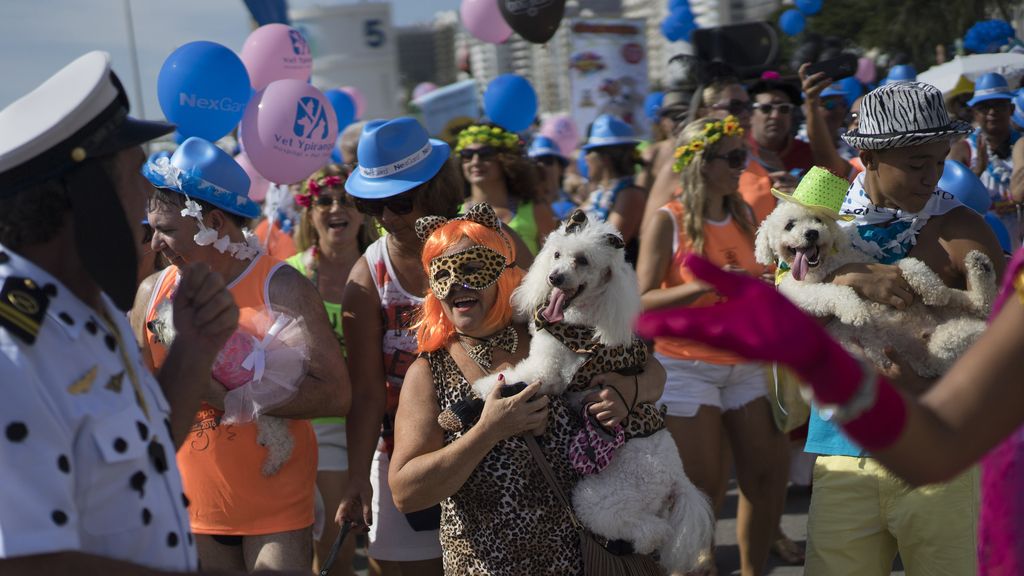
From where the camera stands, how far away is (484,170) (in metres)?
5.90

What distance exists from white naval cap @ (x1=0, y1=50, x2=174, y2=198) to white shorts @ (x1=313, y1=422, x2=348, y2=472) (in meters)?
2.92

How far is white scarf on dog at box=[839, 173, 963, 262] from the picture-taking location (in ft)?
10.9

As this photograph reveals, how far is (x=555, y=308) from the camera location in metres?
3.04

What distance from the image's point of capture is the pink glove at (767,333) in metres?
1.35

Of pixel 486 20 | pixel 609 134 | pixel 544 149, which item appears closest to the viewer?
pixel 486 20

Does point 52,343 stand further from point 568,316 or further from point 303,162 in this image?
point 303,162

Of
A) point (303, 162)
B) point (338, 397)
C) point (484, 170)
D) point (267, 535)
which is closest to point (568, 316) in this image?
point (338, 397)

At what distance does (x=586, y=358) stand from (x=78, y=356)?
1.68 metres

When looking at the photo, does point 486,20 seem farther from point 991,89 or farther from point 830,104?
point 991,89

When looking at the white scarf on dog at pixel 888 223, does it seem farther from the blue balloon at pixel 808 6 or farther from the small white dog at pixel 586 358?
the blue balloon at pixel 808 6

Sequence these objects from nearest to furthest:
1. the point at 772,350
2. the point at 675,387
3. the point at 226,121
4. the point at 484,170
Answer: the point at 772,350 < the point at 675,387 < the point at 226,121 < the point at 484,170

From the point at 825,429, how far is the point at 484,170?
300cm

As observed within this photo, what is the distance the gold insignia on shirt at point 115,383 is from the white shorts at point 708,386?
10.5 feet

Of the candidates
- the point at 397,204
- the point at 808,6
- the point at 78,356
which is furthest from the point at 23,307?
the point at 808,6
